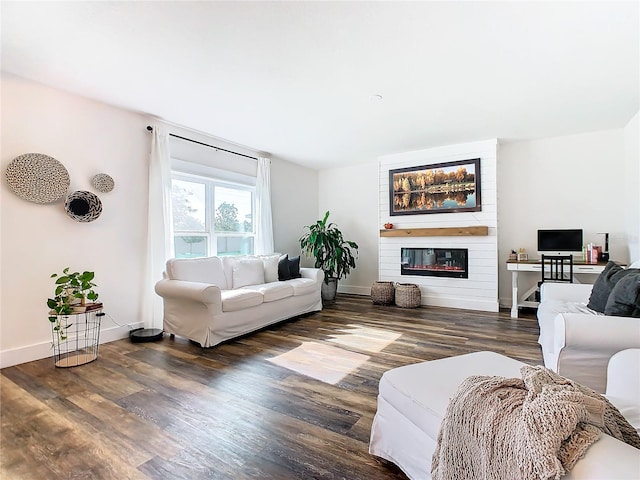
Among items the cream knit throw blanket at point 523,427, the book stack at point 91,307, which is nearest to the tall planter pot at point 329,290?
the book stack at point 91,307

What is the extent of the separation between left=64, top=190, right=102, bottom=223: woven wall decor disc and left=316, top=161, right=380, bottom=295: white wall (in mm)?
3920

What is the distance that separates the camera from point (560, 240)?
4309 mm

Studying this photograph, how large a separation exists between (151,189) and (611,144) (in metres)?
5.86

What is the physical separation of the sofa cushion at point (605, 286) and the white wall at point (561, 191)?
216 centimetres

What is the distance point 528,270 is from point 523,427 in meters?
4.35

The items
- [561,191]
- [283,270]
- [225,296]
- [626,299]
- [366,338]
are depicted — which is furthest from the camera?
[561,191]

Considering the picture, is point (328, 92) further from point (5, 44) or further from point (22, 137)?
point (22, 137)

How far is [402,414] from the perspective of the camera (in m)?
1.39

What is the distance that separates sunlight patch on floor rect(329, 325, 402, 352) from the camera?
3.20m

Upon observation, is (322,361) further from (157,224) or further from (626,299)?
(157,224)

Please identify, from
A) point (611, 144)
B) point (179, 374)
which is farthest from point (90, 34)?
point (611, 144)

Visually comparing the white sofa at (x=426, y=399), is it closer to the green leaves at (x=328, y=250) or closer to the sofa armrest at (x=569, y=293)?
the sofa armrest at (x=569, y=293)

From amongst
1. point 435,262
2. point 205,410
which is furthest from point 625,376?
point 435,262

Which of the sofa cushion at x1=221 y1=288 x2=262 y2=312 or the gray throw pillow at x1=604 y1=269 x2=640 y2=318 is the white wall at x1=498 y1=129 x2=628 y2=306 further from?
the sofa cushion at x1=221 y1=288 x2=262 y2=312
